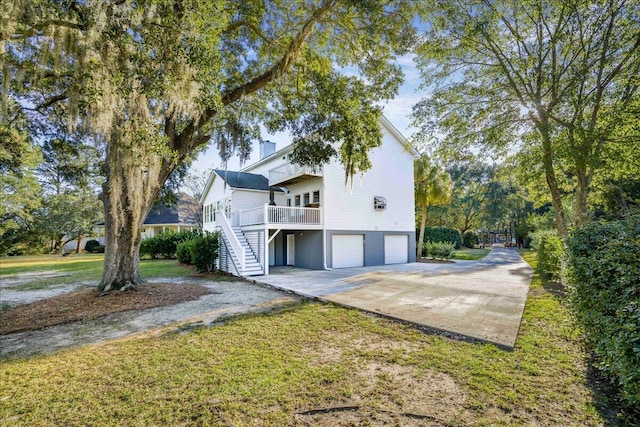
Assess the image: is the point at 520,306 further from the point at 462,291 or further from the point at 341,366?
the point at 341,366

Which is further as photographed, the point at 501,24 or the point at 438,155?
the point at 438,155

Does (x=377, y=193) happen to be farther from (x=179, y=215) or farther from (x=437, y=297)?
Answer: (x=179, y=215)

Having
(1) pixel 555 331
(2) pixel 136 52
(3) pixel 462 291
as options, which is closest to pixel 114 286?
(2) pixel 136 52

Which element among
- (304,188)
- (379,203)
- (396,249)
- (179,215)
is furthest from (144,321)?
(179,215)

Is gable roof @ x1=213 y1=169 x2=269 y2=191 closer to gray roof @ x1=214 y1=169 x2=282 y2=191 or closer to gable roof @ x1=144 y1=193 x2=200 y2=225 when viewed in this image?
gray roof @ x1=214 y1=169 x2=282 y2=191

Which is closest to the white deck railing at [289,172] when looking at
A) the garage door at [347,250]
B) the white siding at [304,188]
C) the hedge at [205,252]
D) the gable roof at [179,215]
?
the white siding at [304,188]

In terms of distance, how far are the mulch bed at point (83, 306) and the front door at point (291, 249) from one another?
6651mm

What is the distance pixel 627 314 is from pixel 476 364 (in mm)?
1805

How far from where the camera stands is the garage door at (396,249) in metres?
15.9

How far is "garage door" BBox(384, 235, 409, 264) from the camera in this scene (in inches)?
627

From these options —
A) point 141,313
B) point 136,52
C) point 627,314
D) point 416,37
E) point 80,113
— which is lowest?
point 141,313

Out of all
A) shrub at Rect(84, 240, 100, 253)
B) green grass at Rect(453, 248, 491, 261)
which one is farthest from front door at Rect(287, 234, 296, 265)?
shrub at Rect(84, 240, 100, 253)

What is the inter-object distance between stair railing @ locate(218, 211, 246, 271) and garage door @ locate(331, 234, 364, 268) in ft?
13.6

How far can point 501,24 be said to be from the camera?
7.83 meters
